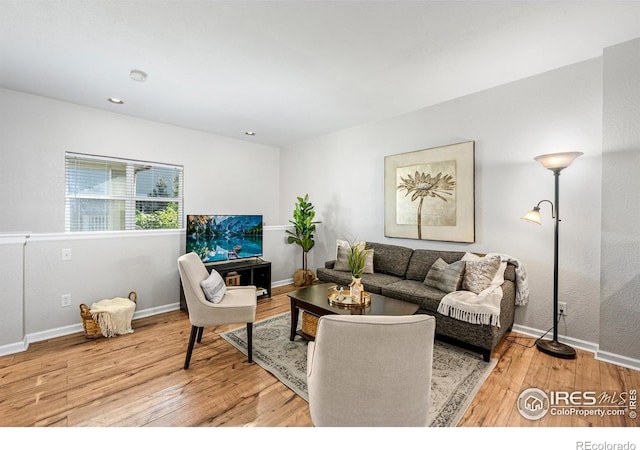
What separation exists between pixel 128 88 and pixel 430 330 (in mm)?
3573

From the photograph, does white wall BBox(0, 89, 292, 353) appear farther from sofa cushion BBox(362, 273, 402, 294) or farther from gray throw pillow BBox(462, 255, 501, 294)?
gray throw pillow BBox(462, 255, 501, 294)

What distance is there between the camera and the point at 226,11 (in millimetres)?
1841

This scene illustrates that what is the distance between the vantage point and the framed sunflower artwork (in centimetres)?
320

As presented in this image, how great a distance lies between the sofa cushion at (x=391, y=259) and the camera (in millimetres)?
3580

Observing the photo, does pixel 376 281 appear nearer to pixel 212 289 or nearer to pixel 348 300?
pixel 348 300

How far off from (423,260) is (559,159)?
165 centimetres

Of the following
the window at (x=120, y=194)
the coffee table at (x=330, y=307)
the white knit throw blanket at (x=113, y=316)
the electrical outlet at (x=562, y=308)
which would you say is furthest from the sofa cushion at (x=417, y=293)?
the window at (x=120, y=194)

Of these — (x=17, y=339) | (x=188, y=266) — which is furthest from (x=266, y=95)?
(x=17, y=339)

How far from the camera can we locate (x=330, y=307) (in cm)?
239

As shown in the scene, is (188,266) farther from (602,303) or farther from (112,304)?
(602,303)

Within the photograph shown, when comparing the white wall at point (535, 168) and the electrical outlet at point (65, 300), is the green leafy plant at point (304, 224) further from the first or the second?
the electrical outlet at point (65, 300)

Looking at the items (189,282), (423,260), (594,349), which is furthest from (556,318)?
(189,282)

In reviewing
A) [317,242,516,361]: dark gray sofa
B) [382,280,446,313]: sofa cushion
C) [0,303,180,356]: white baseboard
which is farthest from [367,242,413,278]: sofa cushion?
[0,303,180,356]: white baseboard

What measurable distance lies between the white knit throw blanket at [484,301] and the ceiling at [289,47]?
1954mm
